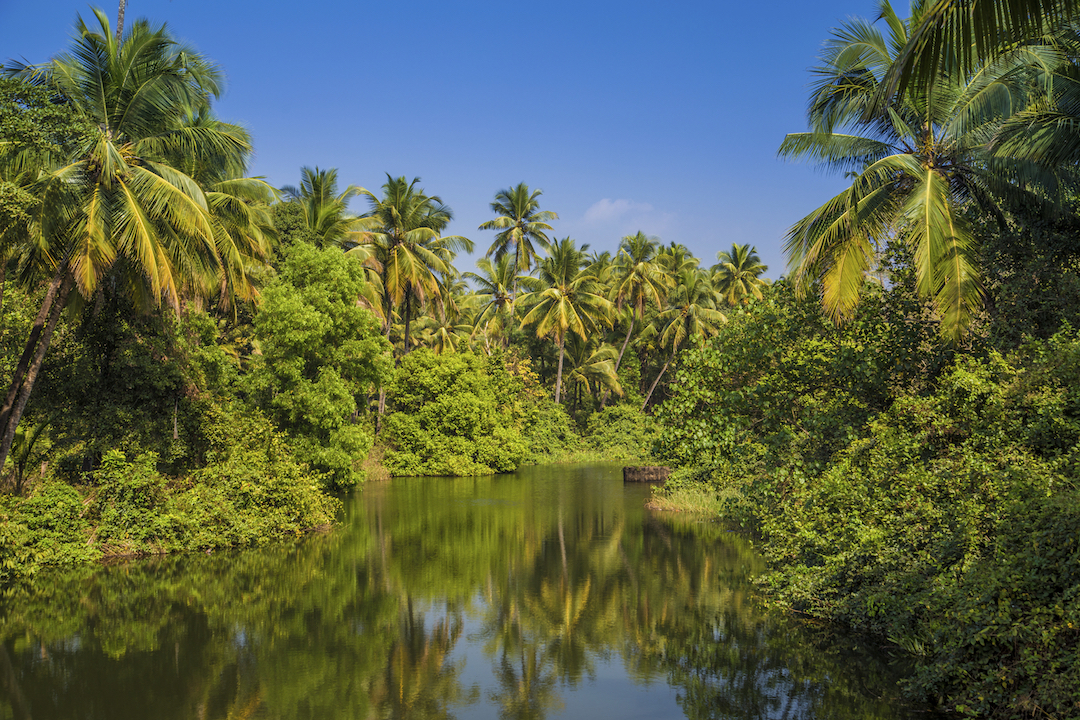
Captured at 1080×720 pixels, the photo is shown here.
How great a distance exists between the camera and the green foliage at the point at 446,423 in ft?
118

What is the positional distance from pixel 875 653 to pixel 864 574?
3.31 ft

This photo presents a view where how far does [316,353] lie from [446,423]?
12.3 meters

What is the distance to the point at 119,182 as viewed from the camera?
1416 cm

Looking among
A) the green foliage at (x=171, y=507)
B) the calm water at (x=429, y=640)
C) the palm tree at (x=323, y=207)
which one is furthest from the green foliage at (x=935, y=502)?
the palm tree at (x=323, y=207)

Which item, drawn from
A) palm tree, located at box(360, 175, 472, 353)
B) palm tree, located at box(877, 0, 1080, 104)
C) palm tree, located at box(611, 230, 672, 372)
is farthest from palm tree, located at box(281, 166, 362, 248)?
palm tree, located at box(877, 0, 1080, 104)

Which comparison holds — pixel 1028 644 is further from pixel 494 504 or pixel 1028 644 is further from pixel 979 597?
pixel 494 504

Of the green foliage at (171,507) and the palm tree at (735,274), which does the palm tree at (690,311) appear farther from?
the green foliage at (171,507)

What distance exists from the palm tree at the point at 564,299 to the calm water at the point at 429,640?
25.6 metres

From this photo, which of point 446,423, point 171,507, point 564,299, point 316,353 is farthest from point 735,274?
point 171,507

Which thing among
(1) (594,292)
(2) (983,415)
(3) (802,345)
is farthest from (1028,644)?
(1) (594,292)

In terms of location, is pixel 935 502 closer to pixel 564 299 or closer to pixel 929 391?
pixel 929 391

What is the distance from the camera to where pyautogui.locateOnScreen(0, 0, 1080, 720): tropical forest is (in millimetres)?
8094

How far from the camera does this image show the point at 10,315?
17312mm

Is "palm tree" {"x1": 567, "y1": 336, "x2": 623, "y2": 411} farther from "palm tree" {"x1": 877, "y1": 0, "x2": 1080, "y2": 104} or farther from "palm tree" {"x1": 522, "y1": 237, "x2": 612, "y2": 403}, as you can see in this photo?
"palm tree" {"x1": 877, "y1": 0, "x2": 1080, "y2": 104}
